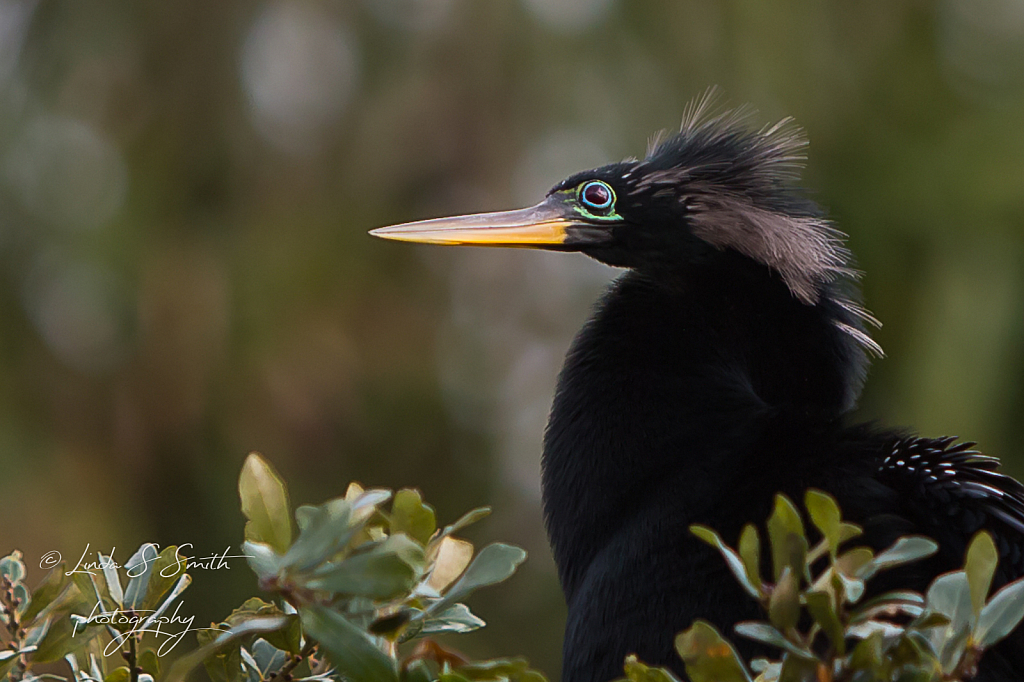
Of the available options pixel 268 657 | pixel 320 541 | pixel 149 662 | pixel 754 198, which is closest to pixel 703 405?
pixel 754 198

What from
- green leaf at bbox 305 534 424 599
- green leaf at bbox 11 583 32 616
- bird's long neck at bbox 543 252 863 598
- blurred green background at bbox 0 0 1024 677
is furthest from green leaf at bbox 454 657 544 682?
blurred green background at bbox 0 0 1024 677

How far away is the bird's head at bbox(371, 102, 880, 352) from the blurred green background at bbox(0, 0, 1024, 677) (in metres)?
4.59

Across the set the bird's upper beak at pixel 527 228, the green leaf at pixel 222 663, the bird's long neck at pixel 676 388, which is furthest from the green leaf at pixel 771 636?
the bird's upper beak at pixel 527 228

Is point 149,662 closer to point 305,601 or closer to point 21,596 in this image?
point 21,596

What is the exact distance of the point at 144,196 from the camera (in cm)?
798

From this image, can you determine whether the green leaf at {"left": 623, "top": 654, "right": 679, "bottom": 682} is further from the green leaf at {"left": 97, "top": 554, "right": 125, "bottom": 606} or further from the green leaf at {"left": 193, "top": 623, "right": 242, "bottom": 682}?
the green leaf at {"left": 97, "top": 554, "right": 125, "bottom": 606}

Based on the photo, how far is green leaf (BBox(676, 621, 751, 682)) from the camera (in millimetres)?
1134

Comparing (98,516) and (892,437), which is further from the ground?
(892,437)

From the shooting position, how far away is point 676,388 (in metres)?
2.60

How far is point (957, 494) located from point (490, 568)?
1.21 m

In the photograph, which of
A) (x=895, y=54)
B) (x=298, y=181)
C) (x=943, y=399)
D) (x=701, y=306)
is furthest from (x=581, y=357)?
(x=895, y=54)

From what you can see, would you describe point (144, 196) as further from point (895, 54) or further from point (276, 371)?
point (895, 54)

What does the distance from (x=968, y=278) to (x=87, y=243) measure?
5642 mm

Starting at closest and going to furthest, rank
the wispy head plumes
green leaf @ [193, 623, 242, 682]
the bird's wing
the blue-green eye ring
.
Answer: green leaf @ [193, 623, 242, 682]
the bird's wing
the wispy head plumes
the blue-green eye ring
